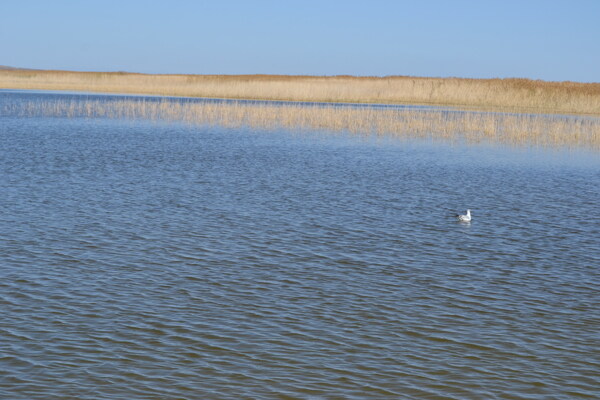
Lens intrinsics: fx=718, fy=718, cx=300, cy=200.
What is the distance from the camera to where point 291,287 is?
317 inches

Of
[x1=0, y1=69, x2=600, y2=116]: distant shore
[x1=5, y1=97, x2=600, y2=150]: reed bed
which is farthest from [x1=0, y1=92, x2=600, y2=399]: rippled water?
[x1=0, y1=69, x2=600, y2=116]: distant shore

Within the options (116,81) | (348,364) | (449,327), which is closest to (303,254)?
(449,327)

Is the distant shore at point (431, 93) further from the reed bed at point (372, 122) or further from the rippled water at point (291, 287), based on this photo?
the rippled water at point (291, 287)

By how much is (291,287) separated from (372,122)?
26563 mm

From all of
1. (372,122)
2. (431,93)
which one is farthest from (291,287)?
Answer: (431,93)

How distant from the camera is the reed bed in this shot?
29.0 m

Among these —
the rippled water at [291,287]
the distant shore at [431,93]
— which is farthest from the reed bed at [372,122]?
the rippled water at [291,287]

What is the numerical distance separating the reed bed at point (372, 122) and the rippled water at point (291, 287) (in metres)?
12.5

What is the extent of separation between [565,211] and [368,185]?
173 inches

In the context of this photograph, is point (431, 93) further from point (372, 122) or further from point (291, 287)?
point (291, 287)

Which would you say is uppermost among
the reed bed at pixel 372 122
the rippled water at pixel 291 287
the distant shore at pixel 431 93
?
the distant shore at pixel 431 93

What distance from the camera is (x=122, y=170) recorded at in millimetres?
17219

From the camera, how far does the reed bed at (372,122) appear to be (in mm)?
28953

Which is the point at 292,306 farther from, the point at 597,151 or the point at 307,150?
the point at 597,151
